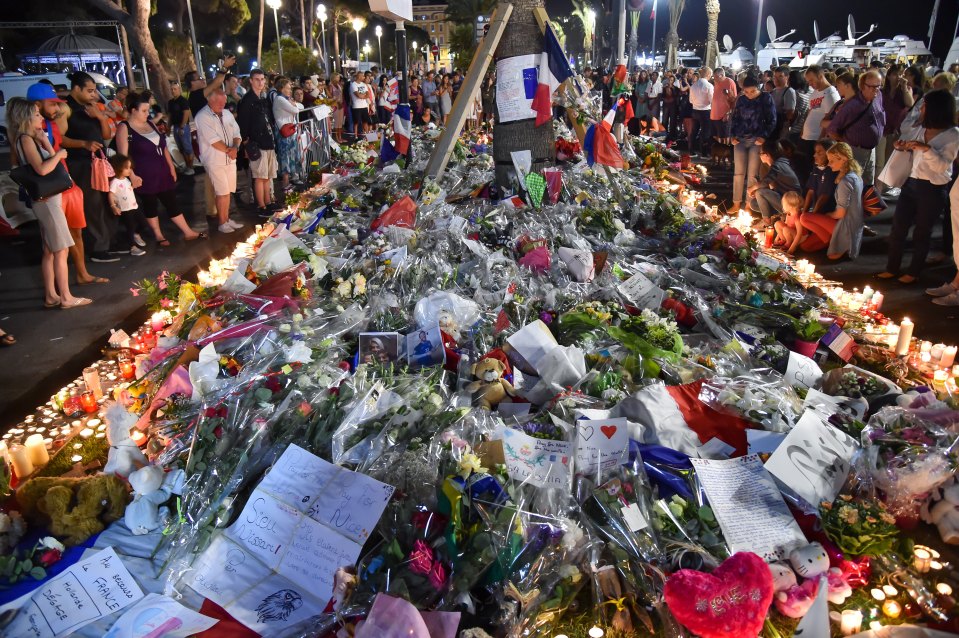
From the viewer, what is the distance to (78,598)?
8.20ft

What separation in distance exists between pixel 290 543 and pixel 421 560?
67cm

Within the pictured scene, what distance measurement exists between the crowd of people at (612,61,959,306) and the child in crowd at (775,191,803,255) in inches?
0.4

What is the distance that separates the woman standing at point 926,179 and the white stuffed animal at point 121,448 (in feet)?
21.2

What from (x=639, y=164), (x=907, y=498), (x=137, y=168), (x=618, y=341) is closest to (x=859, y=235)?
(x=639, y=164)

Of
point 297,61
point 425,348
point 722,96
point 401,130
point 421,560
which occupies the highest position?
point 297,61

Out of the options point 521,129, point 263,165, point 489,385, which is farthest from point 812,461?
point 263,165

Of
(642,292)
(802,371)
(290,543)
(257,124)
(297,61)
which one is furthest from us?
(297,61)

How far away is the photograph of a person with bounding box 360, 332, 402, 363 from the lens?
3.75 metres

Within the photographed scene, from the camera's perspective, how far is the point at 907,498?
8.94 ft

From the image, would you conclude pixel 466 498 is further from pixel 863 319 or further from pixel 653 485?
pixel 863 319

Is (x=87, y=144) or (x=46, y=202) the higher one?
(x=87, y=144)

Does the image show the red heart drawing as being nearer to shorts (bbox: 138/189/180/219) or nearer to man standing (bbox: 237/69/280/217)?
shorts (bbox: 138/189/180/219)

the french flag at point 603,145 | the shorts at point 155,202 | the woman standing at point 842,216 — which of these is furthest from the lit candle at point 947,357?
the shorts at point 155,202

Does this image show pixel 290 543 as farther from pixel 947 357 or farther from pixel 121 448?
pixel 947 357
